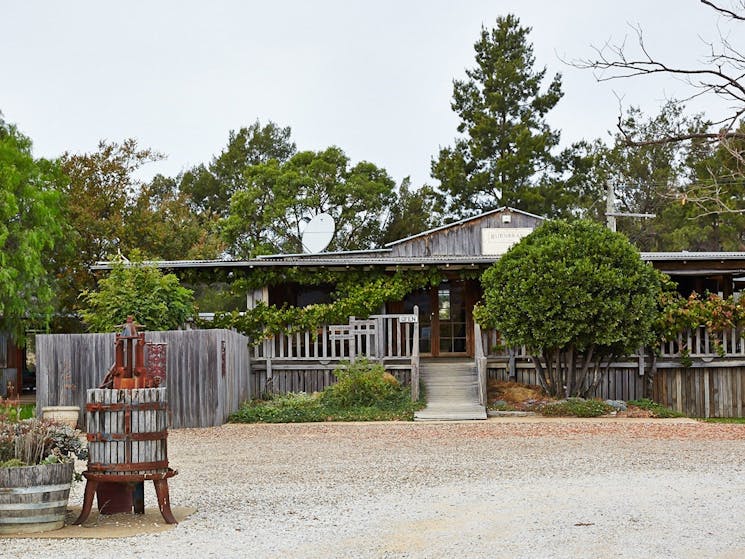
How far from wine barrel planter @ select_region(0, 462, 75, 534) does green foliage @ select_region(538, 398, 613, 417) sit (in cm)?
1211

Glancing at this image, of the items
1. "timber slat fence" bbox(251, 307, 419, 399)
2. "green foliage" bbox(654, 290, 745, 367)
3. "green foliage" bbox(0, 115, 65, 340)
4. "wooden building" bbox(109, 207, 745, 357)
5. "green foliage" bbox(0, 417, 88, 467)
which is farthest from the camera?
"green foliage" bbox(0, 115, 65, 340)

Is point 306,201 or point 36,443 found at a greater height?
point 306,201

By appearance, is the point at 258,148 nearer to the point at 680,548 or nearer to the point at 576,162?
the point at 576,162

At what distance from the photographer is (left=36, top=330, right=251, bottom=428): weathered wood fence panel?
59.3 ft

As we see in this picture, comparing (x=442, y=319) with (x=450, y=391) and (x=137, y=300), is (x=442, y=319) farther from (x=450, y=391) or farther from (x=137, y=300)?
(x=137, y=300)

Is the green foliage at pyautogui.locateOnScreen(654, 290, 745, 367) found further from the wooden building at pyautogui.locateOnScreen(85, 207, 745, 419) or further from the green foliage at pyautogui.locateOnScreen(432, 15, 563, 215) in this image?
the green foliage at pyautogui.locateOnScreen(432, 15, 563, 215)

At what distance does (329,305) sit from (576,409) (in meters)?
6.20

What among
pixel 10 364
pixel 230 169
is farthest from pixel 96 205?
pixel 230 169

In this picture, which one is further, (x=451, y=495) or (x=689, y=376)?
(x=689, y=376)

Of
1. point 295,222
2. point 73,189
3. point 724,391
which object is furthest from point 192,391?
point 295,222

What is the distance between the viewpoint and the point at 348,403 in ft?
64.9

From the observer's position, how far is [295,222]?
4894cm

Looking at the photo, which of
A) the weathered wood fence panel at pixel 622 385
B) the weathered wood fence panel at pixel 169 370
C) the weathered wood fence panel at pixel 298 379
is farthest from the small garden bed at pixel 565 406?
the weathered wood fence panel at pixel 169 370

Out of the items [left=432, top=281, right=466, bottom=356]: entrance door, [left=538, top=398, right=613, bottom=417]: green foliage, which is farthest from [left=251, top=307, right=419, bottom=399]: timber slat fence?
[left=538, top=398, right=613, bottom=417]: green foliage
